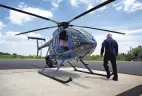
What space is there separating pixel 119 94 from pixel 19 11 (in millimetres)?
6020

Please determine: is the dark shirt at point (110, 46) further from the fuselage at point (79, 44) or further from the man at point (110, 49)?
the fuselage at point (79, 44)

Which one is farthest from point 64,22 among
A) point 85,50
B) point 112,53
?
point 112,53

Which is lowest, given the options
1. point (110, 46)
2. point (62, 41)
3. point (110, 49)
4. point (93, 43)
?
point (110, 49)

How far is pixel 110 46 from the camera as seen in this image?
9094 millimetres

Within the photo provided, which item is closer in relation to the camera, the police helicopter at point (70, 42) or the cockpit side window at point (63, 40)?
the police helicopter at point (70, 42)

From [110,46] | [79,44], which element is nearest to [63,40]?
[79,44]

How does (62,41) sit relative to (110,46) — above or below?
above

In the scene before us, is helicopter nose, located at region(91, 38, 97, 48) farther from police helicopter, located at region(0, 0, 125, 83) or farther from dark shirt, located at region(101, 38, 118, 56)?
dark shirt, located at region(101, 38, 118, 56)

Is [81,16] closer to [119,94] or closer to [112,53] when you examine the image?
[112,53]

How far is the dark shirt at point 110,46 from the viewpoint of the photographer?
358 inches

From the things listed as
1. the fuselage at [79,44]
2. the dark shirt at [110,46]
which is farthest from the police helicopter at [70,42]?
the dark shirt at [110,46]

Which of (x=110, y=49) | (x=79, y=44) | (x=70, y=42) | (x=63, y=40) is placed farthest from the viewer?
(x=63, y=40)

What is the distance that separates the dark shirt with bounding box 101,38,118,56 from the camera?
9087 mm

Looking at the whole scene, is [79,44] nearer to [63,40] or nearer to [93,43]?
[93,43]
